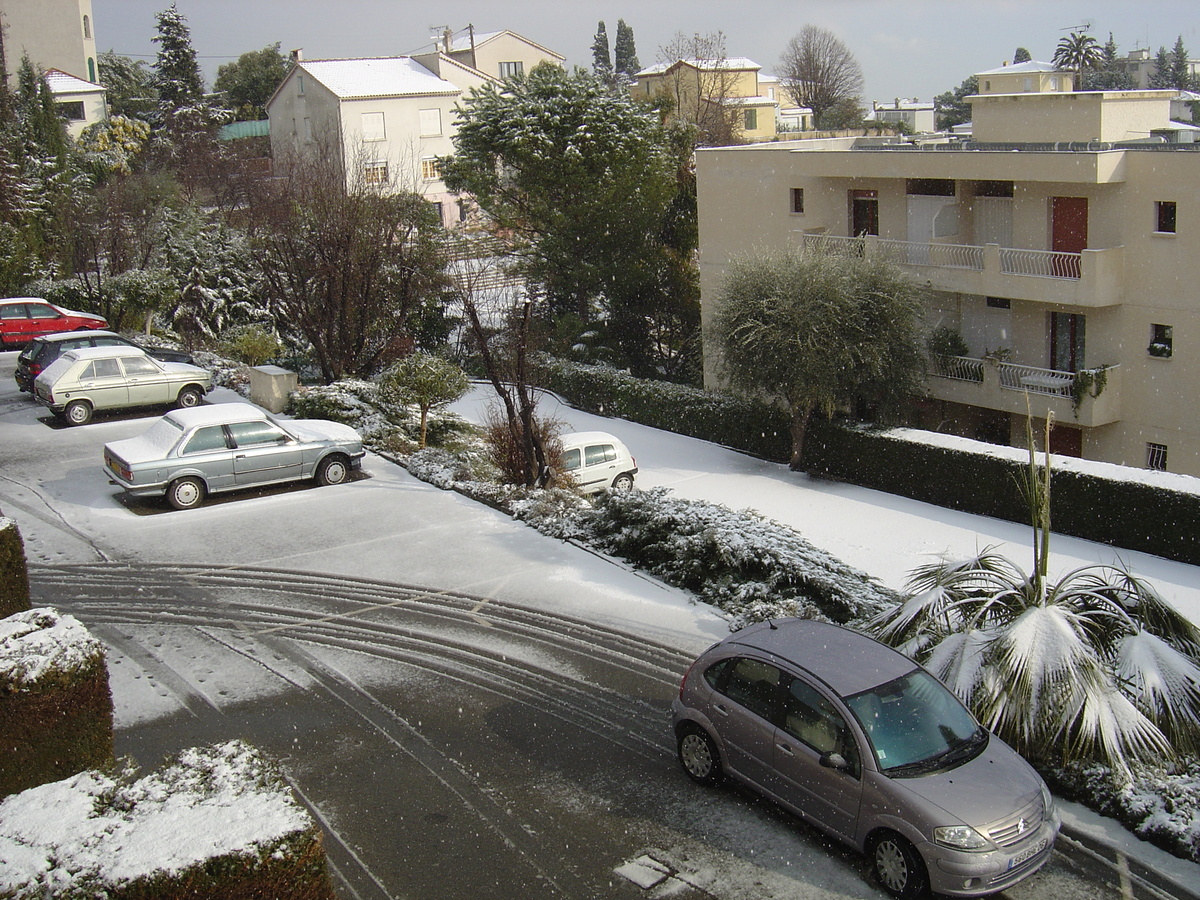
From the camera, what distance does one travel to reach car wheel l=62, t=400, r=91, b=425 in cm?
2117

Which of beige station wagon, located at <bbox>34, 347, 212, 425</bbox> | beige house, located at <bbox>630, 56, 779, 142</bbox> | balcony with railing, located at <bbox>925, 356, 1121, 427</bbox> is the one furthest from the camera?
beige house, located at <bbox>630, 56, 779, 142</bbox>

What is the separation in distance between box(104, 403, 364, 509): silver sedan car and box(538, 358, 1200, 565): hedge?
419 inches

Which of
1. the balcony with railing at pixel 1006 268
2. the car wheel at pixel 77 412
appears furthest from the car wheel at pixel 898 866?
the car wheel at pixel 77 412

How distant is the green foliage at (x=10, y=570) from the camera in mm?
9695

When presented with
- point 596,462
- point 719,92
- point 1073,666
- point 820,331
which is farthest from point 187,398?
point 719,92

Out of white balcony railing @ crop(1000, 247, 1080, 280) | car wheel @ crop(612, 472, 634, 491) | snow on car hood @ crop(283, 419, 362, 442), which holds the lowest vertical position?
car wheel @ crop(612, 472, 634, 491)

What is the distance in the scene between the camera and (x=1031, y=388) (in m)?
24.4

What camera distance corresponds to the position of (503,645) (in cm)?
1189

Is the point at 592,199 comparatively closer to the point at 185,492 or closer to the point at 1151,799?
the point at 185,492

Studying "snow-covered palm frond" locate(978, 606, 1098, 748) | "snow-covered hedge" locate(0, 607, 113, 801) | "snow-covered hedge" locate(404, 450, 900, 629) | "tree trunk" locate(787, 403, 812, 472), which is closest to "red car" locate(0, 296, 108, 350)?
"snow-covered hedge" locate(404, 450, 900, 629)

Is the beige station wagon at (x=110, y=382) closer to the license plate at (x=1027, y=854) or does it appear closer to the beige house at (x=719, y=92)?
the license plate at (x=1027, y=854)

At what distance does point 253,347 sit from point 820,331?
14.9 meters

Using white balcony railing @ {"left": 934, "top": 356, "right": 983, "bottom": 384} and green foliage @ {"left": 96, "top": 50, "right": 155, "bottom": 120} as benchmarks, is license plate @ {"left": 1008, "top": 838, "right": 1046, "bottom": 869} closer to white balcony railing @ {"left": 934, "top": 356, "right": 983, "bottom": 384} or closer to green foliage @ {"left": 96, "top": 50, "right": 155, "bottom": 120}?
white balcony railing @ {"left": 934, "top": 356, "right": 983, "bottom": 384}

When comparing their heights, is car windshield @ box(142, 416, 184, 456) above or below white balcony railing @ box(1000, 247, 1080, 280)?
below
